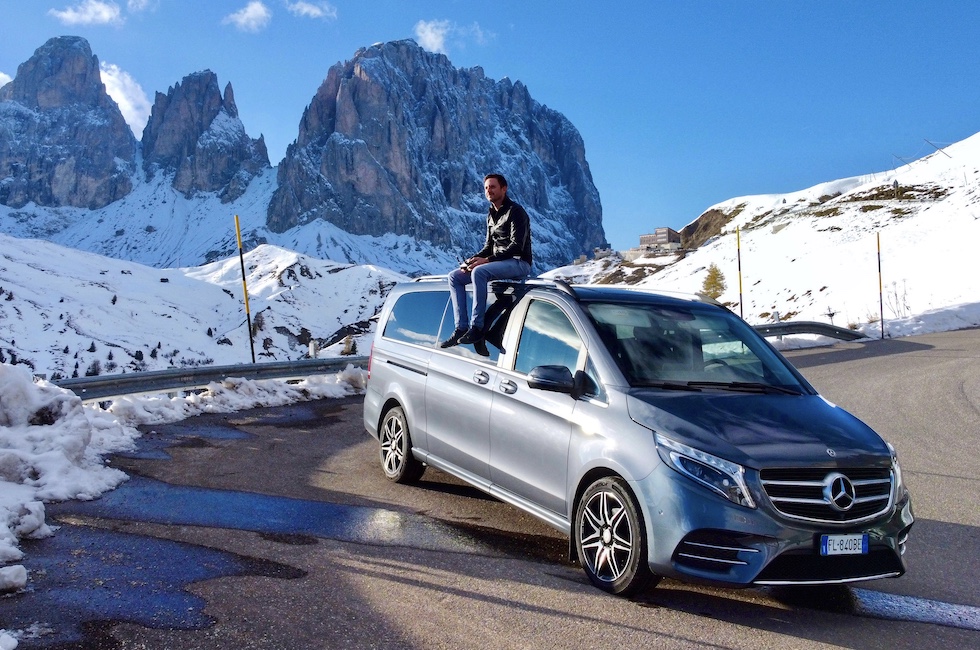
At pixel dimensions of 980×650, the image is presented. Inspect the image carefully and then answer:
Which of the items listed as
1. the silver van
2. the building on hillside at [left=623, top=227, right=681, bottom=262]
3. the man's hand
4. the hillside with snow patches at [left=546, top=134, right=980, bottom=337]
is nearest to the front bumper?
the silver van

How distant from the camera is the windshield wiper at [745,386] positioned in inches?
192

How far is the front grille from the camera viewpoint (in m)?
3.96

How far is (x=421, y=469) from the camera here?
23.4 ft

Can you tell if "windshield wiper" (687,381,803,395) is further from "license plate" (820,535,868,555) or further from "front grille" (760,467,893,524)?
"license plate" (820,535,868,555)

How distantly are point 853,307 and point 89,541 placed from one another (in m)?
28.1

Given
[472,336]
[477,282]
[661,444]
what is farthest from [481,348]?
[661,444]

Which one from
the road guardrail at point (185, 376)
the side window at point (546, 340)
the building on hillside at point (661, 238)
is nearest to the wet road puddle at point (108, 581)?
the side window at point (546, 340)

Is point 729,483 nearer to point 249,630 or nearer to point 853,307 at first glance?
point 249,630

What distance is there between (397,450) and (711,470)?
3788mm

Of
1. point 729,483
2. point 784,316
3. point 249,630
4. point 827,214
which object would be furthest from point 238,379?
point 827,214

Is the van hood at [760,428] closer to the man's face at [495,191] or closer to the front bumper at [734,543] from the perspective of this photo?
the front bumper at [734,543]

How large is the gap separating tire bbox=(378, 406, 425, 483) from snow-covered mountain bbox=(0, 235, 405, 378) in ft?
99.8

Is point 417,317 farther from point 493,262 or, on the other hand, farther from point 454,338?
point 493,262

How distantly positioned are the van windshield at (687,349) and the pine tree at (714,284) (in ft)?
134
